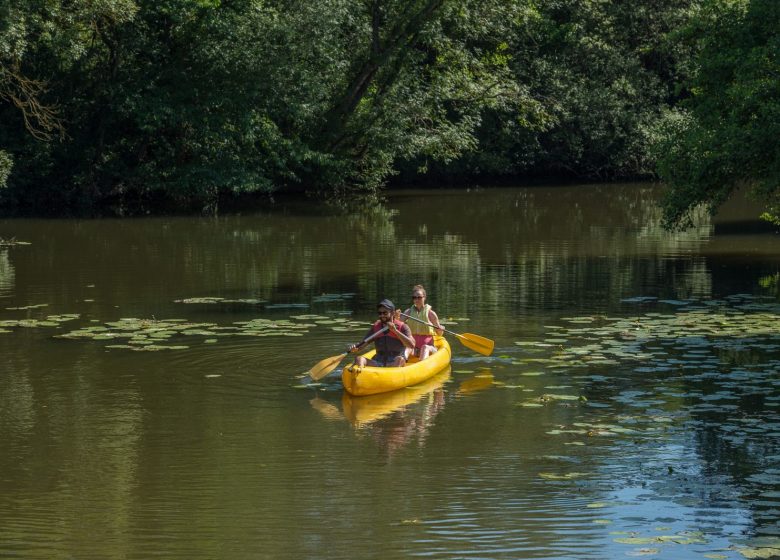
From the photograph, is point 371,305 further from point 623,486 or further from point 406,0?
point 406,0

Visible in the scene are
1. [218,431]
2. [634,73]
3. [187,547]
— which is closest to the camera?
[187,547]

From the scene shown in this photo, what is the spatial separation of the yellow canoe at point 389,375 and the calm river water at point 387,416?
207 millimetres

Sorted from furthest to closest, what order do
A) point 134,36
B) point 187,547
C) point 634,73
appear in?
point 634,73, point 134,36, point 187,547

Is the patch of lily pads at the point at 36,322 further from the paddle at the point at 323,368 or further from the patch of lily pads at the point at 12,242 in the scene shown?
the patch of lily pads at the point at 12,242

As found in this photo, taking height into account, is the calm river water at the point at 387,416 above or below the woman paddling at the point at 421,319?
below

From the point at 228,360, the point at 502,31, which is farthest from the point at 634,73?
the point at 228,360

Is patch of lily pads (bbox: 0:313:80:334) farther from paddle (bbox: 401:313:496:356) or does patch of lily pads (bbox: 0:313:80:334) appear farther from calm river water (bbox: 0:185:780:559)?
paddle (bbox: 401:313:496:356)

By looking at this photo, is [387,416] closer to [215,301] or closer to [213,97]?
[215,301]

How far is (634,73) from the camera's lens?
5288 cm

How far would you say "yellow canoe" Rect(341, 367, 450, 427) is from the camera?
12.5 meters

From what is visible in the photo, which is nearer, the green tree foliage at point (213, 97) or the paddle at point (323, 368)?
the paddle at point (323, 368)

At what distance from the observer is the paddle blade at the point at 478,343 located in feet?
49.9

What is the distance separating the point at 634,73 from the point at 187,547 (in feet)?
156

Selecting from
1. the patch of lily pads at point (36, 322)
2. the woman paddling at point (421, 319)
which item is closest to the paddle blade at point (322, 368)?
the woman paddling at point (421, 319)
